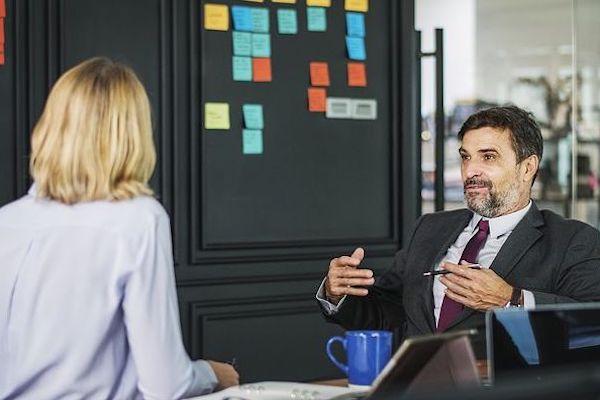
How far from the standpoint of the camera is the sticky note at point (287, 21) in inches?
173

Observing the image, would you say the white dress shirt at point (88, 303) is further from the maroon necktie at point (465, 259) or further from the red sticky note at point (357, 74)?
the red sticky note at point (357, 74)

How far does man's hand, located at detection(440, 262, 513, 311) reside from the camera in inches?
100

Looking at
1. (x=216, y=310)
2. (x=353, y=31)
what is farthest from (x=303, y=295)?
(x=353, y=31)

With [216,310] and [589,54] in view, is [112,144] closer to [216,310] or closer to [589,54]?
[216,310]

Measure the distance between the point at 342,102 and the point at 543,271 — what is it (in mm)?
1977

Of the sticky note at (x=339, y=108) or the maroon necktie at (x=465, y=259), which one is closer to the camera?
the maroon necktie at (x=465, y=259)

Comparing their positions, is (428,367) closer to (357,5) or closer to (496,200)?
(496,200)

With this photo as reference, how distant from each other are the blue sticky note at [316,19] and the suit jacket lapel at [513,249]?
6.34 feet

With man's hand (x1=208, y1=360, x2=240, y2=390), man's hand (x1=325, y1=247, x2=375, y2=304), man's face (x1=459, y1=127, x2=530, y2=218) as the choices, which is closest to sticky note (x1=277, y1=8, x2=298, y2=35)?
man's face (x1=459, y1=127, x2=530, y2=218)

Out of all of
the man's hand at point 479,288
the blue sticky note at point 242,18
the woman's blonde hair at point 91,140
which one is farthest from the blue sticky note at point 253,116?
the woman's blonde hair at point 91,140

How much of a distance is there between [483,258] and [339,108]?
5.88 feet

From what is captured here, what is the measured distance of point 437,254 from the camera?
9.59 ft

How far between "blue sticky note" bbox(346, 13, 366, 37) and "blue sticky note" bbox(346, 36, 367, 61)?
0.02 metres

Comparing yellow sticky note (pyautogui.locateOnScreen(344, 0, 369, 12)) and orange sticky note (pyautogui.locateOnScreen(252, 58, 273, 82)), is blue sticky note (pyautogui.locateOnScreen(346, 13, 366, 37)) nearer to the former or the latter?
yellow sticky note (pyautogui.locateOnScreen(344, 0, 369, 12))
